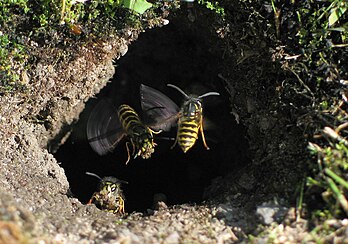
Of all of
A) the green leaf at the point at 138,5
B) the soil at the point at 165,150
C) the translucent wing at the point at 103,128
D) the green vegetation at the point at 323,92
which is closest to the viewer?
the green vegetation at the point at 323,92

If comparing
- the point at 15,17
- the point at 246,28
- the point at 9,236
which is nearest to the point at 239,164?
the point at 246,28

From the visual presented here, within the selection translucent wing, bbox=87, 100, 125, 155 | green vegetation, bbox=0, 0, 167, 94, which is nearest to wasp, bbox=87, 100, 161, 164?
translucent wing, bbox=87, 100, 125, 155

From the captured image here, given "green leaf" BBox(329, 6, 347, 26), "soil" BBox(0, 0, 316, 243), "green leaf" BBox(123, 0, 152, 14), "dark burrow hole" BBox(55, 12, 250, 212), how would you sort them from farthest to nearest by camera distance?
"dark burrow hole" BBox(55, 12, 250, 212) → "green leaf" BBox(123, 0, 152, 14) → "green leaf" BBox(329, 6, 347, 26) → "soil" BBox(0, 0, 316, 243)

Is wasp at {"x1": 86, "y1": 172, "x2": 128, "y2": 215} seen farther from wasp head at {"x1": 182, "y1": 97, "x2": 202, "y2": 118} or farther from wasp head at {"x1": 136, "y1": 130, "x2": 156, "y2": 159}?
wasp head at {"x1": 182, "y1": 97, "x2": 202, "y2": 118}

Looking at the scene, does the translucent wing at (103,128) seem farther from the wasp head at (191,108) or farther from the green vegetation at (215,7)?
the green vegetation at (215,7)

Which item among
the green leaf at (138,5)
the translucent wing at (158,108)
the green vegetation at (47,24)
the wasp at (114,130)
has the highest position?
the green leaf at (138,5)

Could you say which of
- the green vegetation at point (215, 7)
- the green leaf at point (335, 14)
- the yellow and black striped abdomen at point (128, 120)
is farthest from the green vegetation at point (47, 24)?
the green leaf at point (335, 14)
